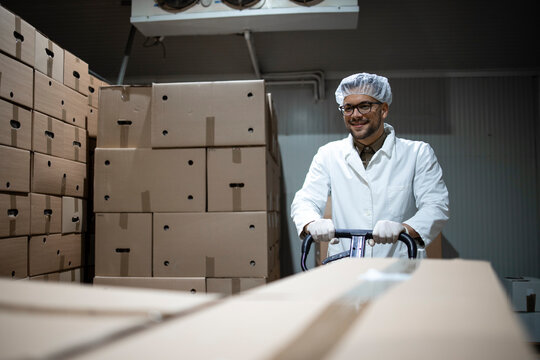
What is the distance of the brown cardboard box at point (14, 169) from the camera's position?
2.04 meters

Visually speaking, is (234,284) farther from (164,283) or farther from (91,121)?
(91,121)

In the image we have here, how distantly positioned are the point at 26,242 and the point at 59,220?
0.31 meters

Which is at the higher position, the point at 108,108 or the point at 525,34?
the point at 525,34

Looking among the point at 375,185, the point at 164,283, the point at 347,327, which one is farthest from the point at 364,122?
the point at 347,327

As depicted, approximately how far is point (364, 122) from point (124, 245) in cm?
143

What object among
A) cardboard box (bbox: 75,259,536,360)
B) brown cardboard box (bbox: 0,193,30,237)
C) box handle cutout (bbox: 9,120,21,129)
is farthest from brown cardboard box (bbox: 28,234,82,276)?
cardboard box (bbox: 75,259,536,360)

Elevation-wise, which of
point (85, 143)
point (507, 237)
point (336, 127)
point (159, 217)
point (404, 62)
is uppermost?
point (404, 62)

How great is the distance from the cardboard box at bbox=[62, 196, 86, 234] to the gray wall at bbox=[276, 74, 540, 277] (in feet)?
5.52

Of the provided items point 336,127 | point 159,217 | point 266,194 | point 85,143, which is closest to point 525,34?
point 336,127

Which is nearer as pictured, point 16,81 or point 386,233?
point 386,233

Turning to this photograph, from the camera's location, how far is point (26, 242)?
2213 mm

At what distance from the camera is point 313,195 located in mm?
2041

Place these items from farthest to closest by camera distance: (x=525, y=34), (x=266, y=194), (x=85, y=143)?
(x=525, y=34) → (x=85, y=143) → (x=266, y=194)

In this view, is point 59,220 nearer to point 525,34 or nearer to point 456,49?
point 456,49
